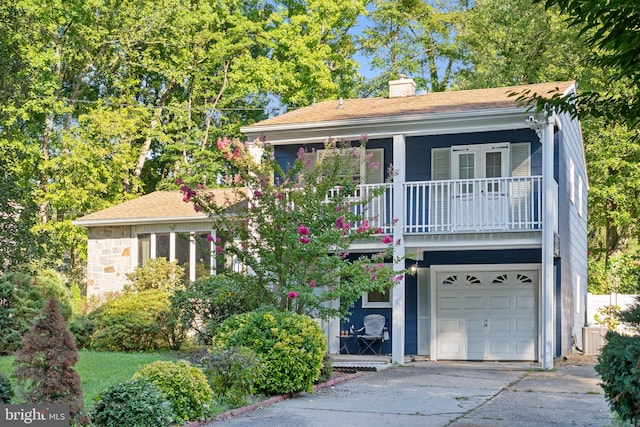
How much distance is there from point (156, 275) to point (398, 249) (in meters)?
6.87

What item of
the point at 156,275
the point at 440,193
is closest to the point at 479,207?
the point at 440,193

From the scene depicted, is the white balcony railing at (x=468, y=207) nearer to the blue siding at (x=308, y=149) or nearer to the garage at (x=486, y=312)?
the blue siding at (x=308, y=149)

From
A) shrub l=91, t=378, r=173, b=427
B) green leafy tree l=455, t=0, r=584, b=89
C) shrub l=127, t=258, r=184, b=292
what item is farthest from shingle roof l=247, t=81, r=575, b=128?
shrub l=91, t=378, r=173, b=427

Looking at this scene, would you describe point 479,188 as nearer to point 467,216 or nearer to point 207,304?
point 467,216

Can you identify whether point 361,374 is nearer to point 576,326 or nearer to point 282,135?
point 282,135

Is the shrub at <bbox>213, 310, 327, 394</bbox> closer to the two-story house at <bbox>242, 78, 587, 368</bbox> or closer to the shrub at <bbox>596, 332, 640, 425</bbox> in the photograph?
the shrub at <bbox>596, 332, 640, 425</bbox>

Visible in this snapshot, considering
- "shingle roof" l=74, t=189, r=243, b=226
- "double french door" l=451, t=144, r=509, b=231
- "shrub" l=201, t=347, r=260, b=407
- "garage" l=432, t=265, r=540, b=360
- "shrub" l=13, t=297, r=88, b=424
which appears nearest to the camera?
"shrub" l=13, t=297, r=88, b=424

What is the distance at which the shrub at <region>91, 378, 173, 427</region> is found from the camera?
776 cm

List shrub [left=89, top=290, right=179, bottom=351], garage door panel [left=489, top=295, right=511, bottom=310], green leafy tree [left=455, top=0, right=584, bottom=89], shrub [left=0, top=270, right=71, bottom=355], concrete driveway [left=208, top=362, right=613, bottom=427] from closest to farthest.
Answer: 1. concrete driveway [left=208, top=362, right=613, bottom=427]
2. shrub [left=0, top=270, right=71, bottom=355]
3. shrub [left=89, top=290, right=179, bottom=351]
4. garage door panel [left=489, top=295, right=511, bottom=310]
5. green leafy tree [left=455, top=0, right=584, bottom=89]

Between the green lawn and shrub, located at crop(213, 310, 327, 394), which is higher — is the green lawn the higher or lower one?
the lower one

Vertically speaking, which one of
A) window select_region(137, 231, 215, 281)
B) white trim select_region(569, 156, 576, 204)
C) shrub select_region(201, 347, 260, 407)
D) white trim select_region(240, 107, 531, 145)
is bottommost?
shrub select_region(201, 347, 260, 407)

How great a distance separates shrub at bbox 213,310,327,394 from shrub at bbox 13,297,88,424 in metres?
3.98

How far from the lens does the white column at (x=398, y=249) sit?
1650 cm

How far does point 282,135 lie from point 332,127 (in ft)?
4.23
